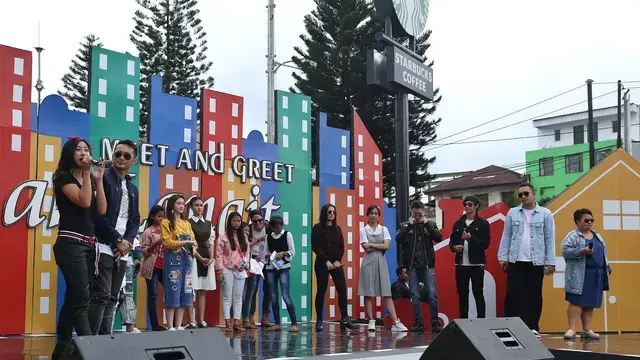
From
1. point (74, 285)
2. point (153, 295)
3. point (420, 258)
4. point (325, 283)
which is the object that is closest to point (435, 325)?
point (420, 258)

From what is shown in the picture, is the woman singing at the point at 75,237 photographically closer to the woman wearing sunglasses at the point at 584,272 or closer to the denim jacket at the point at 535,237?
the denim jacket at the point at 535,237

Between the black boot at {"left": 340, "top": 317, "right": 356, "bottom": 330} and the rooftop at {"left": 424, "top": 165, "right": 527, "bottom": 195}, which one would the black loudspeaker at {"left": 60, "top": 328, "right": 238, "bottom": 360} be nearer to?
the black boot at {"left": 340, "top": 317, "right": 356, "bottom": 330}

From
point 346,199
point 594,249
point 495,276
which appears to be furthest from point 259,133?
point 594,249

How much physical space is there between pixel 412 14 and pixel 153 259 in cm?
678

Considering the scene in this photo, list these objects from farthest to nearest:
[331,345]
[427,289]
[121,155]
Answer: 1. [427,289]
2. [331,345]
3. [121,155]

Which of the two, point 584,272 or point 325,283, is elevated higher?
point 584,272

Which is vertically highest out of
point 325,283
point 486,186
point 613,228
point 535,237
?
point 486,186

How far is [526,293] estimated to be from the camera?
337 inches

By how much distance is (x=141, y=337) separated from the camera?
3332 millimetres

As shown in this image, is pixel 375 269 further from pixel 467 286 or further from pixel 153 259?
pixel 153 259

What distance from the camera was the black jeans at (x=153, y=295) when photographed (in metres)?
8.85

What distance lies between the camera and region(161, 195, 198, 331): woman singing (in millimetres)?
8234

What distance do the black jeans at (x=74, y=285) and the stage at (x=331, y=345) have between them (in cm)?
155

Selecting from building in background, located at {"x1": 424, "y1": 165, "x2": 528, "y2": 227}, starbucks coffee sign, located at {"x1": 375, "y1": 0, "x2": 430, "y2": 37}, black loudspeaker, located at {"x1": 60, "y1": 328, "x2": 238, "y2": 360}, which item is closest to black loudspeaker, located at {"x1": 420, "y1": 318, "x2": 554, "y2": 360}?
black loudspeaker, located at {"x1": 60, "y1": 328, "x2": 238, "y2": 360}
